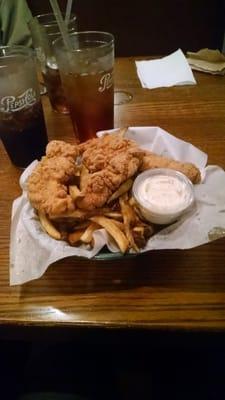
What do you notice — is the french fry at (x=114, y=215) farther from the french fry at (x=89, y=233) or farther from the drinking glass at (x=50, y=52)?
the drinking glass at (x=50, y=52)

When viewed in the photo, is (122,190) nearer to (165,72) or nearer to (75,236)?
(75,236)

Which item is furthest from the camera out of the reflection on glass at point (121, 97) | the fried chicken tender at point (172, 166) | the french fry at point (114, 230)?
the reflection on glass at point (121, 97)

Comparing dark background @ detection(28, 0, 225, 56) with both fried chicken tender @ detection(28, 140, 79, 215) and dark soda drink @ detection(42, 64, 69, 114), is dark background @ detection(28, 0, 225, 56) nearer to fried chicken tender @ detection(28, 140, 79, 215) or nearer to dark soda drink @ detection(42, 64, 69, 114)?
dark soda drink @ detection(42, 64, 69, 114)

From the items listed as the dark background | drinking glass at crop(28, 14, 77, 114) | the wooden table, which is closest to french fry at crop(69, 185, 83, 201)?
the wooden table

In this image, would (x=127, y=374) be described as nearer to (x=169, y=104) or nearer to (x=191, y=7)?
(x=169, y=104)

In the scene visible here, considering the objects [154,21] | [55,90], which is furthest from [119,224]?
[154,21]

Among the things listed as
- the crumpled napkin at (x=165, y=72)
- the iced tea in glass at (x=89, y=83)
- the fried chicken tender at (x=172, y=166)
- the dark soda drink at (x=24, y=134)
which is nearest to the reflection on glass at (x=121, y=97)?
the crumpled napkin at (x=165, y=72)
